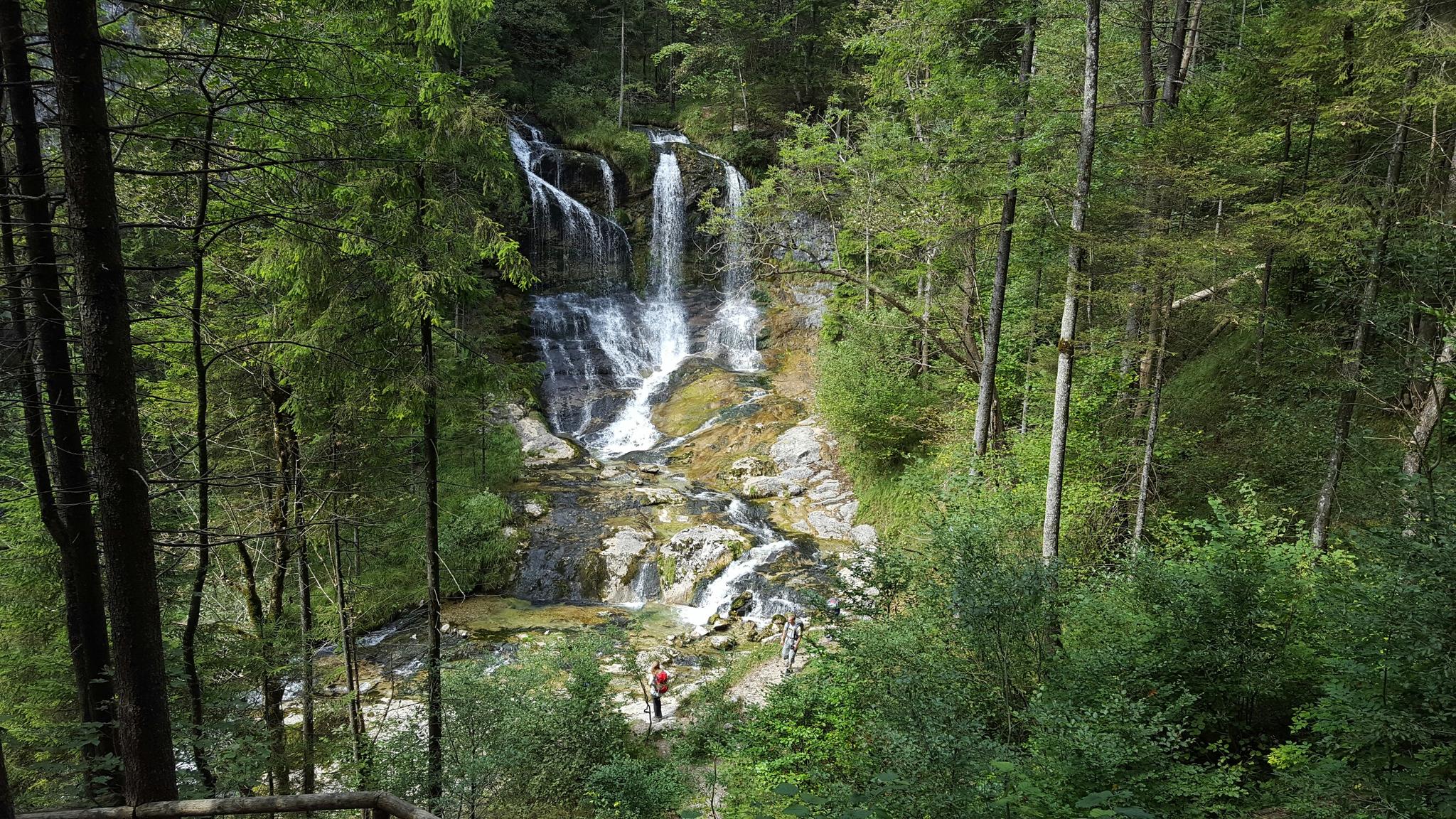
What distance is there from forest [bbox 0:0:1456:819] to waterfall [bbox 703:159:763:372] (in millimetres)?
11229

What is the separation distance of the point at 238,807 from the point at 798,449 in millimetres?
18393

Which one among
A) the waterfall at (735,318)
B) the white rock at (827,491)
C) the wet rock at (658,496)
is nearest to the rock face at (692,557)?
the wet rock at (658,496)

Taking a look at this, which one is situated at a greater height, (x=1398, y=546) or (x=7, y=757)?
(x=1398, y=546)

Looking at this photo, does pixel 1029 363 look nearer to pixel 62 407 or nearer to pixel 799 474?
pixel 799 474

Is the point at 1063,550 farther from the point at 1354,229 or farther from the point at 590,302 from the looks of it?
the point at 590,302

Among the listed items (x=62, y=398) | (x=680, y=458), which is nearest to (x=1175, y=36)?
(x=62, y=398)

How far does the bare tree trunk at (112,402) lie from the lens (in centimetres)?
338

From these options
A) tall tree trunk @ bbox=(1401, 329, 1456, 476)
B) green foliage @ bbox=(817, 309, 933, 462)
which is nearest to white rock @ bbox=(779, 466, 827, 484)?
green foliage @ bbox=(817, 309, 933, 462)

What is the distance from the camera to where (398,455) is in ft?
31.9

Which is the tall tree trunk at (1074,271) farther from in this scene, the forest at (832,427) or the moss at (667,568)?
the moss at (667,568)

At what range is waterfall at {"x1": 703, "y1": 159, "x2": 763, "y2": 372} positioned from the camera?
1129 inches

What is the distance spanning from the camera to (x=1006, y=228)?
33.8 feet

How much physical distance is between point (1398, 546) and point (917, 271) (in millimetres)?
9986

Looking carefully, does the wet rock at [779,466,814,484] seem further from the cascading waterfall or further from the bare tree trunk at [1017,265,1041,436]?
the cascading waterfall
